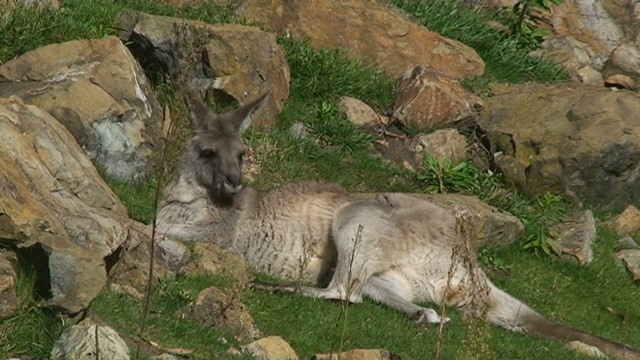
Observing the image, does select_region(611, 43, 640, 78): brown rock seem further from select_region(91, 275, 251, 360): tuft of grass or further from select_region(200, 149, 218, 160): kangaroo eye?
select_region(91, 275, 251, 360): tuft of grass

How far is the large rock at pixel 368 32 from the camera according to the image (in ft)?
53.3

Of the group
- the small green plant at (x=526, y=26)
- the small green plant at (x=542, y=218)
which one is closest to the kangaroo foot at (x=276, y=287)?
the small green plant at (x=542, y=218)

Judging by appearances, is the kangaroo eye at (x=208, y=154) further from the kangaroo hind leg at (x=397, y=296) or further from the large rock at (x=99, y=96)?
the kangaroo hind leg at (x=397, y=296)

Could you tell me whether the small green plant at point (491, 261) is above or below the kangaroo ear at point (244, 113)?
below

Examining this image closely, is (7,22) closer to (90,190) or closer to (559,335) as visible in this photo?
(90,190)

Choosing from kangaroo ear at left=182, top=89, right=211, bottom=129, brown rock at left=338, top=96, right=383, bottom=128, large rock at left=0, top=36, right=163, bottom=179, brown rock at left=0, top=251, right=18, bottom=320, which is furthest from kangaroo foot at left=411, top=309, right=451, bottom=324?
brown rock at left=338, top=96, right=383, bottom=128

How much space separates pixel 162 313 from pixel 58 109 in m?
4.03

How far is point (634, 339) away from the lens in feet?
39.0

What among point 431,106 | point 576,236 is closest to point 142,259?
point 576,236

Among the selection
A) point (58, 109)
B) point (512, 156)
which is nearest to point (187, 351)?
point (58, 109)

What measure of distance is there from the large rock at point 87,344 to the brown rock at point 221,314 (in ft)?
4.85

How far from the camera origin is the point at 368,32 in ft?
55.2

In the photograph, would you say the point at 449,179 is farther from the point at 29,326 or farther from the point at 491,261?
the point at 29,326

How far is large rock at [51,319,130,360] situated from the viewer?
739cm
